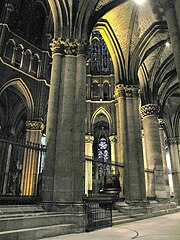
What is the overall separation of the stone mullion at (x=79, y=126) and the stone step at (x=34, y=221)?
754 mm

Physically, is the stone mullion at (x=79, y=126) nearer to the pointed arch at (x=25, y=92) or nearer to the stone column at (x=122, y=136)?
the stone column at (x=122, y=136)

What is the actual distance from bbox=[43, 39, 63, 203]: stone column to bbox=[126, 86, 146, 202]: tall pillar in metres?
5.06

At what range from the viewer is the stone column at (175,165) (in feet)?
70.0

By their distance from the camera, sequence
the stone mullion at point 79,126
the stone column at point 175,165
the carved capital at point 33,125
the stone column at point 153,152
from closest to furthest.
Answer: the stone mullion at point 79,126, the stone column at point 153,152, the carved capital at point 33,125, the stone column at point 175,165

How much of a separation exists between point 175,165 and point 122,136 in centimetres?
1471

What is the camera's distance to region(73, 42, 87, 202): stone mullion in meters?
7.02

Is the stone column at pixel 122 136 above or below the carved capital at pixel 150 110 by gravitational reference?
below

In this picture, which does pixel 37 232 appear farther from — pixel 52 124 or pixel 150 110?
pixel 150 110

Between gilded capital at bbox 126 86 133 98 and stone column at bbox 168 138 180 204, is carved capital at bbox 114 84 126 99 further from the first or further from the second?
stone column at bbox 168 138 180 204

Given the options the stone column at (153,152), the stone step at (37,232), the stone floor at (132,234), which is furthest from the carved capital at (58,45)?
the stone column at (153,152)

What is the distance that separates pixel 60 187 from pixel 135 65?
9.81 meters

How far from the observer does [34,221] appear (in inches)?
204

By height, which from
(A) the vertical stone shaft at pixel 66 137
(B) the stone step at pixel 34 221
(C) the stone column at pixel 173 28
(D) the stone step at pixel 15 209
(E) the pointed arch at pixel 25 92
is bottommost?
(B) the stone step at pixel 34 221

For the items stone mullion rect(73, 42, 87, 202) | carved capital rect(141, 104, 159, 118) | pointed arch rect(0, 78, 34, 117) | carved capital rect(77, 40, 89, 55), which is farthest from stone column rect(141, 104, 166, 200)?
pointed arch rect(0, 78, 34, 117)
